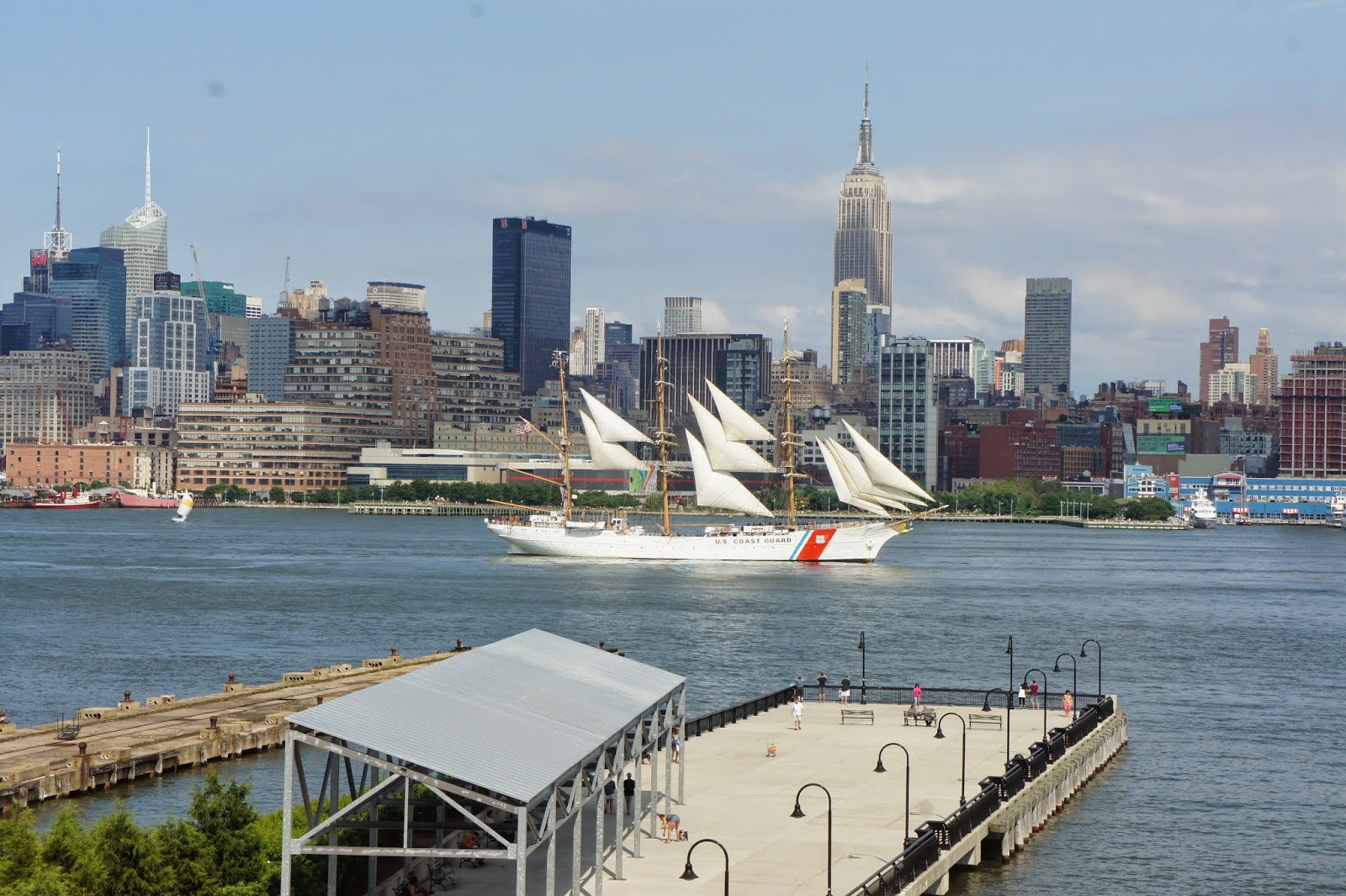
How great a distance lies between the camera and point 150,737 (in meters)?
46.8

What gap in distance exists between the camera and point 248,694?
55500 millimetres

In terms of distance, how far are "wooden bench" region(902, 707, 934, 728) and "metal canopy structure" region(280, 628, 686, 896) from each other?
46.5 ft

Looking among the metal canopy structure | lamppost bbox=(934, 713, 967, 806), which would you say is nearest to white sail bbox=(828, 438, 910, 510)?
lamppost bbox=(934, 713, 967, 806)

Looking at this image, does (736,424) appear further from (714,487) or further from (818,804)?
(818,804)

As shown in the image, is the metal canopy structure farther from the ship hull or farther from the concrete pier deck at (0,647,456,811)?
the ship hull

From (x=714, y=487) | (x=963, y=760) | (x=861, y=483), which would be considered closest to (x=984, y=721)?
(x=963, y=760)

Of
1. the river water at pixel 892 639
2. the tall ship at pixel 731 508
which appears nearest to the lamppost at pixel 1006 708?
the river water at pixel 892 639

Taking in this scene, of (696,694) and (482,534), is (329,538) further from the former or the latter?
(696,694)

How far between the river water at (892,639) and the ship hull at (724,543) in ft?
9.79

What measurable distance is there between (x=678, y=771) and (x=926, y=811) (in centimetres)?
488

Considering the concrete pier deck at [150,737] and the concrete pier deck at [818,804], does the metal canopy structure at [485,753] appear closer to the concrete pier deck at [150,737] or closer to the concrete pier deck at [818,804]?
the concrete pier deck at [818,804]

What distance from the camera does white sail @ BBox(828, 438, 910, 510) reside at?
13375 centimetres

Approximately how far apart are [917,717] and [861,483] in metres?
87.3

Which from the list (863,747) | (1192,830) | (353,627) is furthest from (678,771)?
(353,627)
